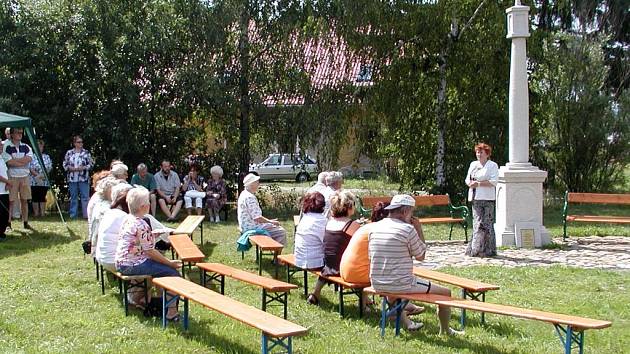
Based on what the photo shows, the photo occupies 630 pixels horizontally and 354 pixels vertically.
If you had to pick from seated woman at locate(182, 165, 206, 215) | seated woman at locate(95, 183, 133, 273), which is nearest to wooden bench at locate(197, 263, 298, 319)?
seated woman at locate(95, 183, 133, 273)

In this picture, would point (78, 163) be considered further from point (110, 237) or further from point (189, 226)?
point (110, 237)

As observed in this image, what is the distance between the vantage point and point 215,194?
52.6ft

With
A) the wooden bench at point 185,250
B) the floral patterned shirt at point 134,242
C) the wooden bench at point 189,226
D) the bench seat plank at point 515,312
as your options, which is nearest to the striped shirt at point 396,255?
the bench seat plank at point 515,312

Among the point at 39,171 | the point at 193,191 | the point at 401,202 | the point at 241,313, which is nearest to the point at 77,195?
the point at 39,171

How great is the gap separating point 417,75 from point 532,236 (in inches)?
294

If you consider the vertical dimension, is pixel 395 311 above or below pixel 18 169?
below

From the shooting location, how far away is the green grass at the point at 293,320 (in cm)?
618

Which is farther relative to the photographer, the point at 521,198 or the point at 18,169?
the point at 18,169

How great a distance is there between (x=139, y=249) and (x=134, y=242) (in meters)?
0.09

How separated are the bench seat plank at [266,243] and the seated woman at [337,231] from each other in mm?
1331

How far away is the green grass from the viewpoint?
20.3 feet

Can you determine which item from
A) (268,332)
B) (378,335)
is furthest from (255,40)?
(268,332)

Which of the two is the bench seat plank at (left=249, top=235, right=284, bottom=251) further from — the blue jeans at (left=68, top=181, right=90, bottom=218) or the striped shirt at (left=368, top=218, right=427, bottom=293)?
the blue jeans at (left=68, top=181, right=90, bottom=218)

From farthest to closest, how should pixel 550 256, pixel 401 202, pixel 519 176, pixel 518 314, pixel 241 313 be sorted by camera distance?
pixel 519 176 < pixel 550 256 < pixel 401 202 < pixel 241 313 < pixel 518 314
